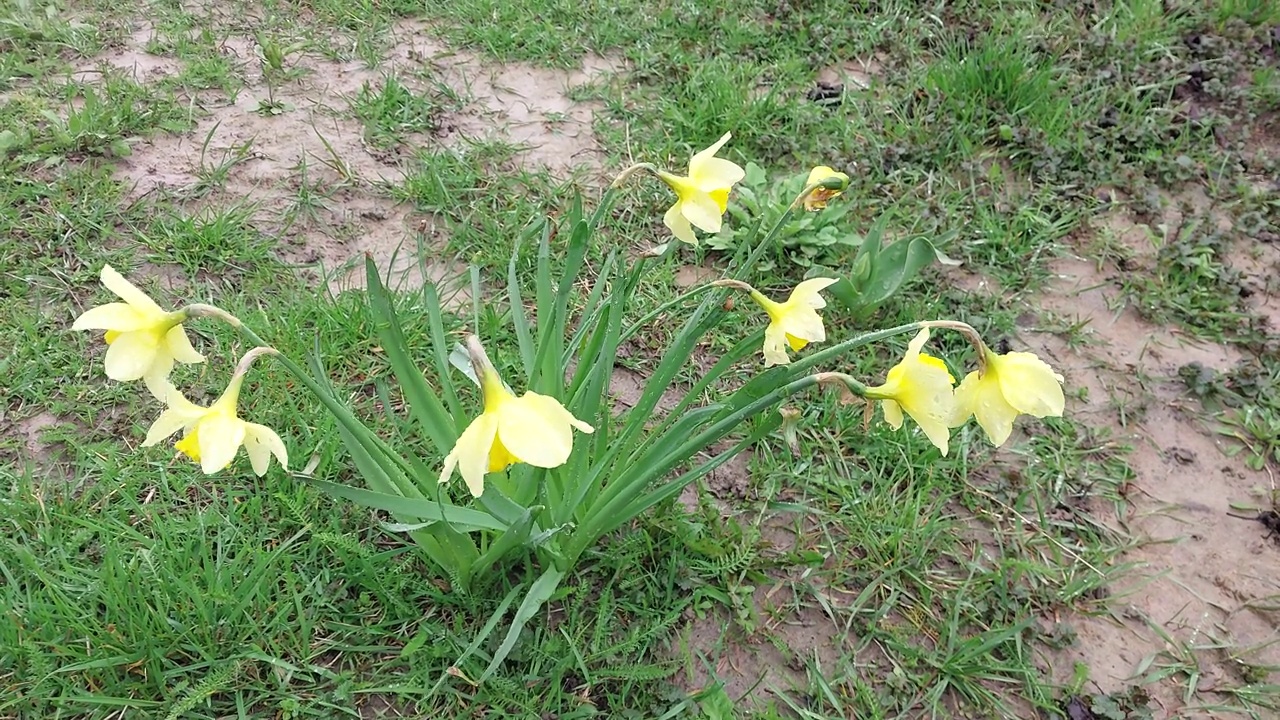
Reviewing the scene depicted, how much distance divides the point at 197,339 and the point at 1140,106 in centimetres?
333

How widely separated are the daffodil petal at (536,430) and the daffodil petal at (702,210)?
49cm

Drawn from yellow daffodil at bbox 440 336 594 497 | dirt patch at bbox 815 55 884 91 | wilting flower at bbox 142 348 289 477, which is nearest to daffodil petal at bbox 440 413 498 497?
yellow daffodil at bbox 440 336 594 497

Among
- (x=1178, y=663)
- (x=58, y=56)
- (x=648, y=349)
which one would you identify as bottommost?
(x=1178, y=663)

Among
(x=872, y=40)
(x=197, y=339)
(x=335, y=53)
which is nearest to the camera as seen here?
(x=197, y=339)

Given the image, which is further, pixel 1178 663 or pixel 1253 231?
pixel 1253 231

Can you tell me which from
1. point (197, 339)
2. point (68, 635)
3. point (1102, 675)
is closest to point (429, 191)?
point (197, 339)

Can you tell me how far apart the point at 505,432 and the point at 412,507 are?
416mm

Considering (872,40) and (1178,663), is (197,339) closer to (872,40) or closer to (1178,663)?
(1178,663)

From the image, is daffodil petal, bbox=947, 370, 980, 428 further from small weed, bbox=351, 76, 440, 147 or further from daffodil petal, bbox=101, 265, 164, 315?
small weed, bbox=351, 76, 440, 147

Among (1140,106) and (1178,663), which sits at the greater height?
(1140,106)

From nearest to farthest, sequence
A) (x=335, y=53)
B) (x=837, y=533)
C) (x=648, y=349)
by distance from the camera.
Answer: (x=837, y=533)
(x=648, y=349)
(x=335, y=53)

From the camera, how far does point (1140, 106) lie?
10.2ft

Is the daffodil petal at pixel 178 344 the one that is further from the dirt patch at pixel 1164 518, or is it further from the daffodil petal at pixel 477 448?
the dirt patch at pixel 1164 518

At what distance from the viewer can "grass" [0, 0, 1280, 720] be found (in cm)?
159
